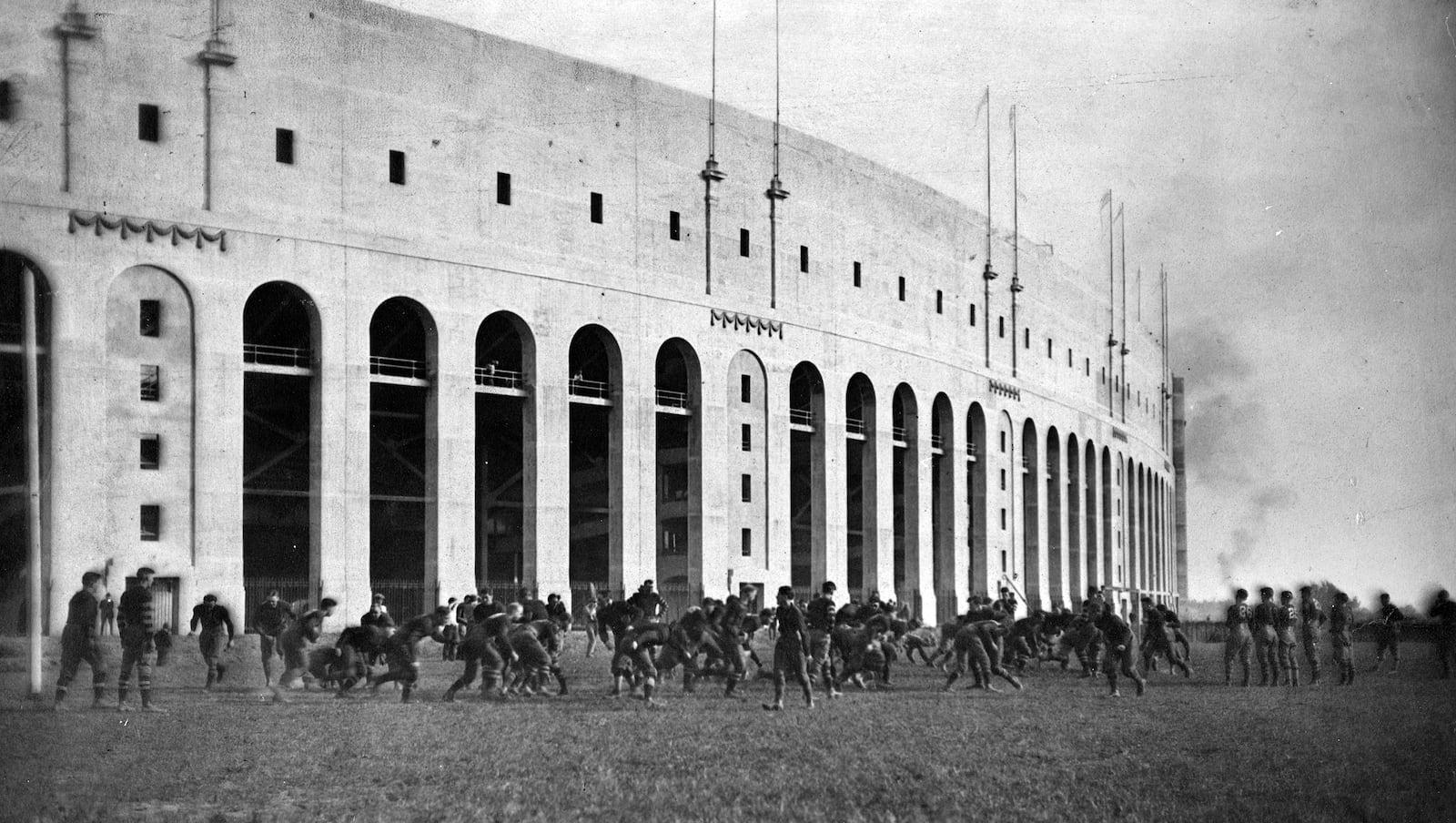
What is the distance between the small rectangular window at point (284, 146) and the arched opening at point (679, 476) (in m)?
13.3

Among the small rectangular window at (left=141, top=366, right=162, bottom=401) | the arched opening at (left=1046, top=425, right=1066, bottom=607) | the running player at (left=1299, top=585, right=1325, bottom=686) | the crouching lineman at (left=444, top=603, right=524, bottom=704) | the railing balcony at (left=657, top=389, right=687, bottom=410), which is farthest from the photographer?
the arched opening at (left=1046, top=425, right=1066, bottom=607)

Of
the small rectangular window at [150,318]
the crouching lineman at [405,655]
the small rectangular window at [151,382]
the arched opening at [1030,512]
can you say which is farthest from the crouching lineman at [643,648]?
the arched opening at [1030,512]

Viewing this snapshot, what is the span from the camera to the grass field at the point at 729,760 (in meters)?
12.6

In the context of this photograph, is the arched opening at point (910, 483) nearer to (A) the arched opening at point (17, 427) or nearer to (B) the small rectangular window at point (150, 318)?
(B) the small rectangular window at point (150, 318)

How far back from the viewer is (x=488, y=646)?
71.8 ft

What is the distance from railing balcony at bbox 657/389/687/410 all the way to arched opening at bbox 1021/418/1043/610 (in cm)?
2289

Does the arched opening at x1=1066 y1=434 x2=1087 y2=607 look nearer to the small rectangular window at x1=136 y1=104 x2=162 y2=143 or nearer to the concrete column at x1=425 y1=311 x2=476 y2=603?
the concrete column at x1=425 y1=311 x2=476 y2=603

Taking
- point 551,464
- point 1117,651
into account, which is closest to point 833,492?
point 551,464

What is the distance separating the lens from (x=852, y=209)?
5344cm

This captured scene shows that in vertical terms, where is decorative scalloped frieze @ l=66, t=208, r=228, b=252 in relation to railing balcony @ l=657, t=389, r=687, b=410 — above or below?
above

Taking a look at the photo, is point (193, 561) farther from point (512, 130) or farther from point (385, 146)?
point (512, 130)

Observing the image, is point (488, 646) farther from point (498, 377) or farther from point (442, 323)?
point (498, 377)

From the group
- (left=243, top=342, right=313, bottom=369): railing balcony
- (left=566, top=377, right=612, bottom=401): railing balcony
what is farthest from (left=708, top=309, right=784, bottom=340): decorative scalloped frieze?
A: (left=243, top=342, right=313, bottom=369): railing balcony

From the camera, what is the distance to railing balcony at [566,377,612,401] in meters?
44.2
